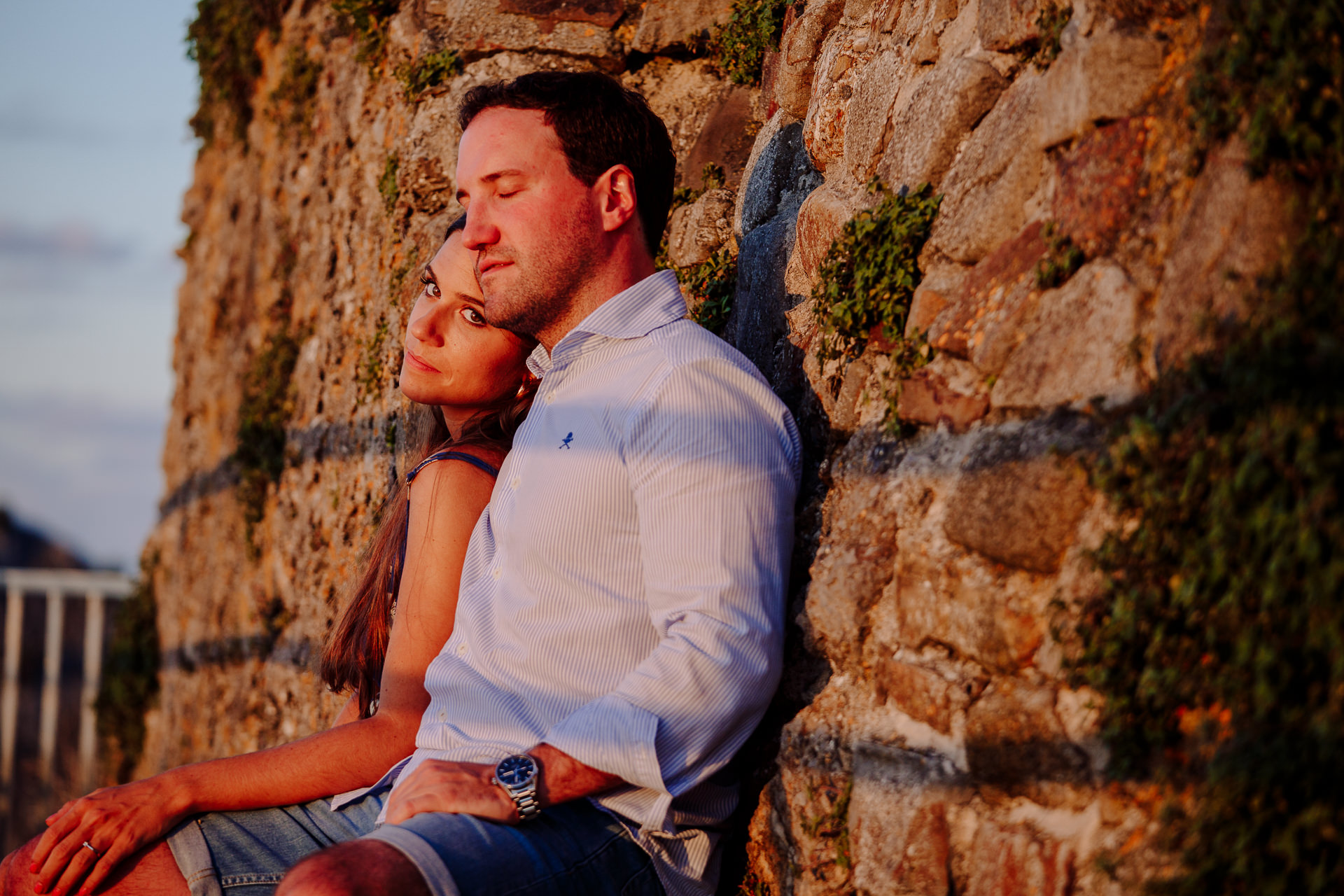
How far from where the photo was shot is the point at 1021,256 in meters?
1.78

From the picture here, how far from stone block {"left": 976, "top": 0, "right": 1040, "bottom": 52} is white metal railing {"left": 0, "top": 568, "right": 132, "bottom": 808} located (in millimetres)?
9065

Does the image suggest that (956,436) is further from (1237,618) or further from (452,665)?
(452,665)

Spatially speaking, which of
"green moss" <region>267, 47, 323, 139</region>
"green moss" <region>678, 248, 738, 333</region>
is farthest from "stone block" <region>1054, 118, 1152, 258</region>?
"green moss" <region>267, 47, 323, 139</region>

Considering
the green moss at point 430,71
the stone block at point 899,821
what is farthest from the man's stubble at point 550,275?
the green moss at point 430,71

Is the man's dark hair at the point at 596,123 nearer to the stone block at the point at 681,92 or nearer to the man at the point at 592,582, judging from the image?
the man at the point at 592,582

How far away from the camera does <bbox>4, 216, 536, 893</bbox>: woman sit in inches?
84.3

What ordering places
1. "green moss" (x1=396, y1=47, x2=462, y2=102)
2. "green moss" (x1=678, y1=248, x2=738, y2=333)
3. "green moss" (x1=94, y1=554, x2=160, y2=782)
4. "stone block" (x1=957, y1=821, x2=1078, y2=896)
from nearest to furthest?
1. "stone block" (x1=957, y1=821, x2=1078, y2=896)
2. "green moss" (x1=678, y1=248, x2=738, y2=333)
3. "green moss" (x1=396, y1=47, x2=462, y2=102)
4. "green moss" (x1=94, y1=554, x2=160, y2=782)

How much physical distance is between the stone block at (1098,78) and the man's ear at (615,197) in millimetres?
1005

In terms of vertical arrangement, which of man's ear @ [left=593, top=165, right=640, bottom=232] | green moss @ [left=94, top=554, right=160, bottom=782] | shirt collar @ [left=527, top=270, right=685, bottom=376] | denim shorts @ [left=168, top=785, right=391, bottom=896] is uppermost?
man's ear @ [left=593, top=165, right=640, bottom=232]

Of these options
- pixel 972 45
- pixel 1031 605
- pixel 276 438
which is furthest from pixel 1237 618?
pixel 276 438

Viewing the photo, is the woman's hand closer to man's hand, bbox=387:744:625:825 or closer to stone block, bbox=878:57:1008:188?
man's hand, bbox=387:744:625:825

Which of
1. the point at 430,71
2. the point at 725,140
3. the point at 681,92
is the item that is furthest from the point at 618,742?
the point at 430,71

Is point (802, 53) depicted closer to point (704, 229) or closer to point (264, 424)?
point (704, 229)

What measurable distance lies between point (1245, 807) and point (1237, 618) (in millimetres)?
215
